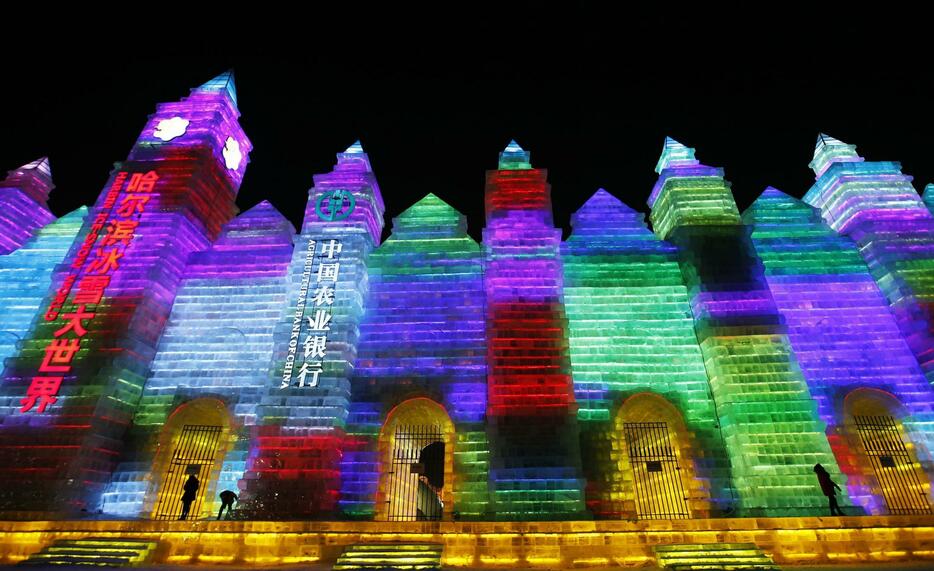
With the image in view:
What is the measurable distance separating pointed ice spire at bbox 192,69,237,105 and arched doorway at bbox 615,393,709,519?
18863mm

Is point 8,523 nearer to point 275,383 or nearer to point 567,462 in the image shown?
point 275,383

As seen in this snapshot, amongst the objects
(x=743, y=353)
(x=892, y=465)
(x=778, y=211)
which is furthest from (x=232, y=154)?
(x=892, y=465)

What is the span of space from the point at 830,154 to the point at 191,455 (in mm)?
23742

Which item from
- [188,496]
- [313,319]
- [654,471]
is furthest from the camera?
[313,319]

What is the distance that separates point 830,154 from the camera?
19.8 m

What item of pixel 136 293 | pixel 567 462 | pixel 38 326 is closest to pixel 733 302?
pixel 567 462

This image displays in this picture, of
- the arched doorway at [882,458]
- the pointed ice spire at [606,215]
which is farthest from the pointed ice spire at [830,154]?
the arched doorway at [882,458]

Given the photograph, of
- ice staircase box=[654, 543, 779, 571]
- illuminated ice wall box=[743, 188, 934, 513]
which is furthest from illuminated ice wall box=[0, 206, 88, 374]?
illuminated ice wall box=[743, 188, 934, 513]

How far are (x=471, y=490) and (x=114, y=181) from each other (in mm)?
15877

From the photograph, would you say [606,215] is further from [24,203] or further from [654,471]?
[24,203]

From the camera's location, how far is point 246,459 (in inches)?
548

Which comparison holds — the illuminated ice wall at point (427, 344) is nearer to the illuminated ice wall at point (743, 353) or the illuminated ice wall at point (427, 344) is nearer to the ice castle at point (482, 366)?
the ice castle at point (482, 366)

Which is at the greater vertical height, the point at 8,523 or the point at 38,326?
the point at 38,326

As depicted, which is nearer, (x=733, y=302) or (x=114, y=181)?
(x=733, y=302)
